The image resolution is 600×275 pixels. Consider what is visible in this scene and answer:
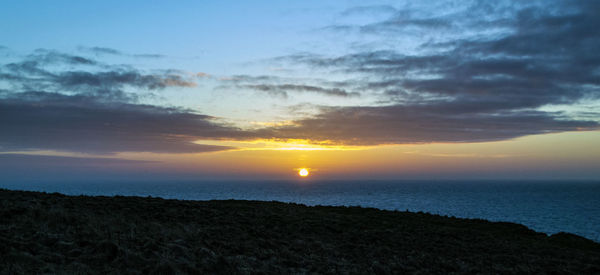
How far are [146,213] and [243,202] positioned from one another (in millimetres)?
13388

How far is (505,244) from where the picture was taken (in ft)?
83.8

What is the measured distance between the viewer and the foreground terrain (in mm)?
13406

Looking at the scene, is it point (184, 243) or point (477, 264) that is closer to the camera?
point (184, 243)

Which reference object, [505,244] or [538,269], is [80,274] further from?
[505,244]

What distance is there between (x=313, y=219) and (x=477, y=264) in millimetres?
12825

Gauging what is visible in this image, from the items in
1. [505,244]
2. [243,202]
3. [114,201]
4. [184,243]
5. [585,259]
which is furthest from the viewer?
[243,202]

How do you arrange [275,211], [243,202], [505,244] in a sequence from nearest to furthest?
[505,244] → [275,211] → [243,202]

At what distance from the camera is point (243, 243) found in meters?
19.0

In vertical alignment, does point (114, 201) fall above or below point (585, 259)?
above

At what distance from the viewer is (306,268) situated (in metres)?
15.9

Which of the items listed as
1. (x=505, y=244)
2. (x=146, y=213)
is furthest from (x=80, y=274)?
(x=505, y=244)

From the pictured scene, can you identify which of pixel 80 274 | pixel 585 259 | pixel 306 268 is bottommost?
pixel 585 259

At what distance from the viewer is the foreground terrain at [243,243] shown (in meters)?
13.4

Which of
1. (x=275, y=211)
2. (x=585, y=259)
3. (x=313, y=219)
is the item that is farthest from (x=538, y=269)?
(x=275, y=211)
